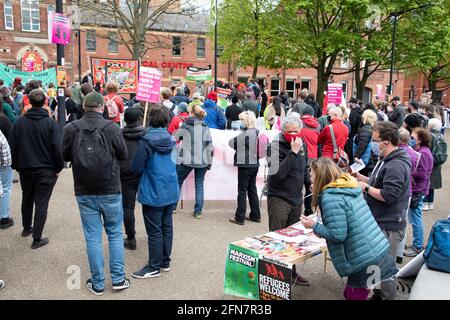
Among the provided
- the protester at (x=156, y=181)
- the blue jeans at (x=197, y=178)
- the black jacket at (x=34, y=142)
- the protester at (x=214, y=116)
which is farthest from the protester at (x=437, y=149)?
the black jacket at (x=34, y=142)

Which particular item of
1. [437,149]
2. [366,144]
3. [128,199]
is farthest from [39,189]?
[437,149]

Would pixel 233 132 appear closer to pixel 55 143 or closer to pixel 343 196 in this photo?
pixel 55 143

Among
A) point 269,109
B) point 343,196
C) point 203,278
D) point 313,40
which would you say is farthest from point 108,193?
point 313,40

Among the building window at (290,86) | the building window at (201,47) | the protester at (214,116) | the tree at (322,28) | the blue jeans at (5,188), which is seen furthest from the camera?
the building window at (290,86)

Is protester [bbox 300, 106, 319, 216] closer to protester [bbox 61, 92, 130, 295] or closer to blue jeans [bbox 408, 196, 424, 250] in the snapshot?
blue jeans [bbox 408, 196, 424, 250]

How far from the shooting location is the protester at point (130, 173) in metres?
5.47

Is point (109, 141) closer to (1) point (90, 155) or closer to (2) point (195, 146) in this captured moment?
(1) point (90, 155)

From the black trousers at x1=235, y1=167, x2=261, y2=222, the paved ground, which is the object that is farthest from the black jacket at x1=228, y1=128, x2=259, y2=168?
the paved ground

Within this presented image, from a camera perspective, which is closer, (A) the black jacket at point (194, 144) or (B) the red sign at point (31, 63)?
(A) the black jacket at point (194, 144)

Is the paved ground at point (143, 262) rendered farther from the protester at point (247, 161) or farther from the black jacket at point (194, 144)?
the black jacket at point (194, 144)

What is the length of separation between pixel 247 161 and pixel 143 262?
2.37 meters

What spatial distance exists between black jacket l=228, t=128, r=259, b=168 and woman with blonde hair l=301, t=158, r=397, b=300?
2.97 metres

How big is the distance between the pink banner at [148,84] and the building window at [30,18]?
117ft

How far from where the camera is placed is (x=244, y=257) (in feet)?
13.1
